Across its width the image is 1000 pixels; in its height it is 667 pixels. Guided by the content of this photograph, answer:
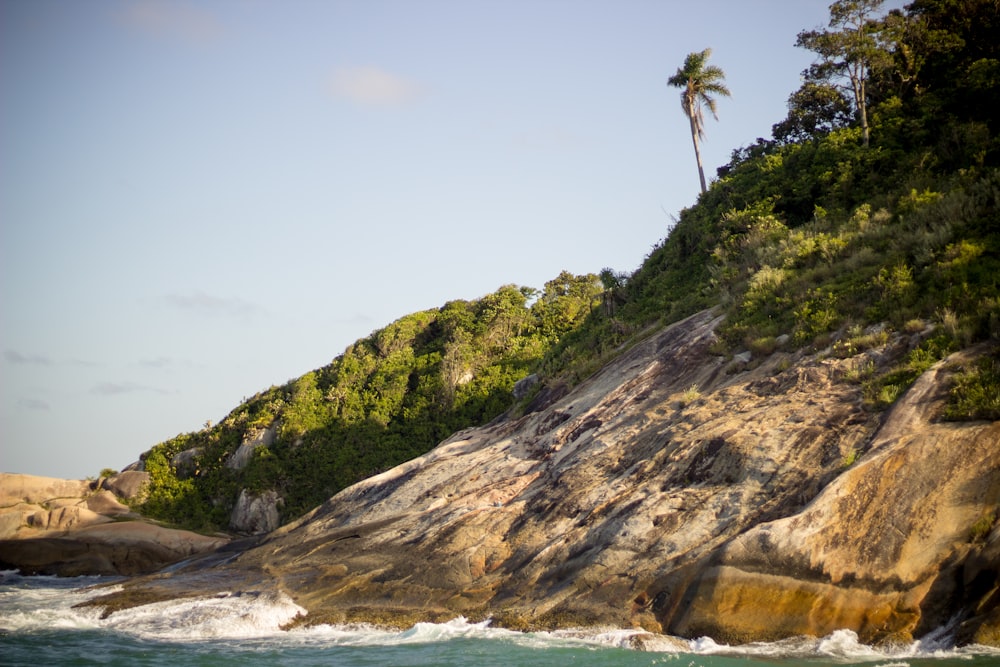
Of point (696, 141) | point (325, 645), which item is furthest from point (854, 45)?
point (325, 645)

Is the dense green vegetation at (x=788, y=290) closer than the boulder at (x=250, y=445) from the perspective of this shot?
Yes

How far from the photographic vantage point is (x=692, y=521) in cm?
1777

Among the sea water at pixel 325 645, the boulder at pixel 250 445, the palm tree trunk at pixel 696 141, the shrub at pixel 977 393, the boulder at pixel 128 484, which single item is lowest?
the sea water at pixel 325 645

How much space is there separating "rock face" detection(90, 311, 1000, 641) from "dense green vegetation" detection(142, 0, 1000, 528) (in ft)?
4.91

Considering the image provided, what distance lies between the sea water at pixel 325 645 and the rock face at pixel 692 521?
0.54 meters

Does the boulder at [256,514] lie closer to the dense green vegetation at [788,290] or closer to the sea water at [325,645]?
the dense green vegetation at [788,290]

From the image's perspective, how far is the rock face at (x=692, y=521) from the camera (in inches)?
581

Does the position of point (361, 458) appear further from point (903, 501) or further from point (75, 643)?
point (903, 501)

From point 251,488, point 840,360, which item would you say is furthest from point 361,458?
point 840,360

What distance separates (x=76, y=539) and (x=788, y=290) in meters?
32.0

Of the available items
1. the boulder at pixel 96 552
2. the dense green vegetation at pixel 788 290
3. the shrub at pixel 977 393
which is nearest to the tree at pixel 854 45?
the dense green vegetation at pixel 788 290

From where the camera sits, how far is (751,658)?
14359 mm

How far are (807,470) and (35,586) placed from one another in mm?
29045

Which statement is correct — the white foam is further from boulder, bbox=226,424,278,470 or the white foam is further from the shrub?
boulder, bbox=226,424,278,470
